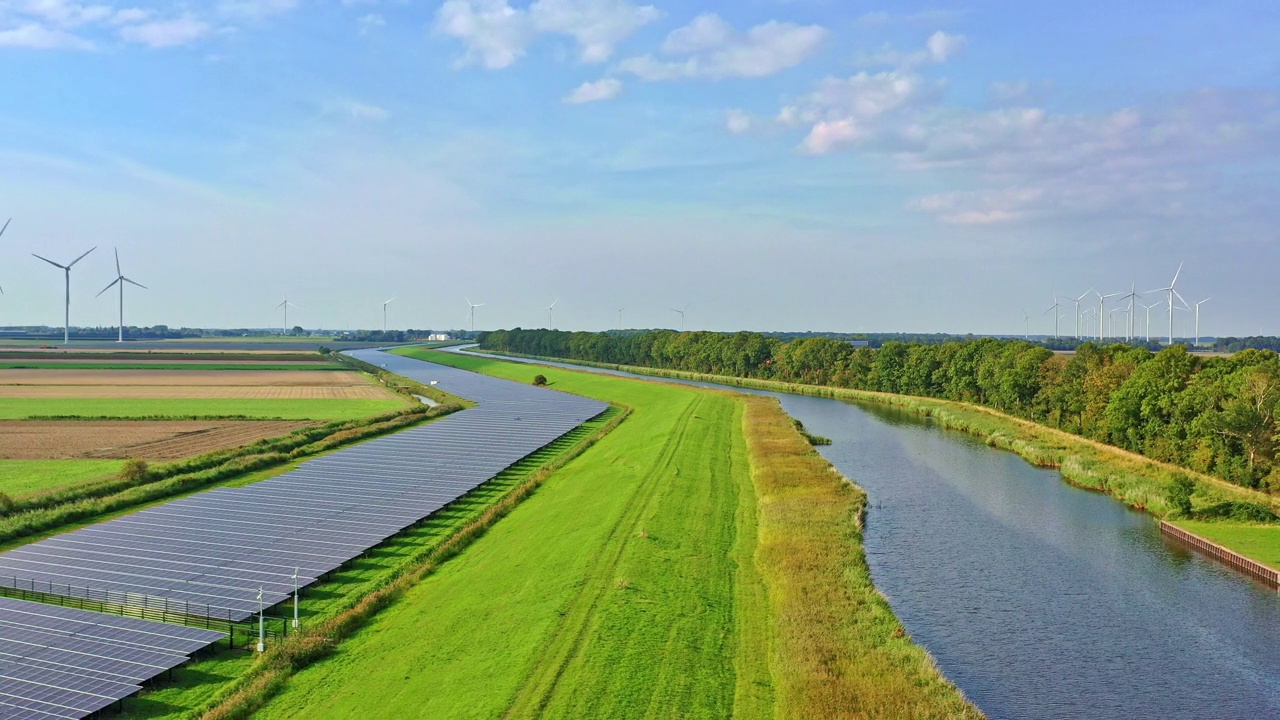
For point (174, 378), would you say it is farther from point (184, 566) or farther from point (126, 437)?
point (184, 566)

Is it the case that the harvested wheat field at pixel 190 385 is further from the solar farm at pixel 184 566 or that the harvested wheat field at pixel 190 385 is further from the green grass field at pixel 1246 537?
the green grass field at pixel 1246 537

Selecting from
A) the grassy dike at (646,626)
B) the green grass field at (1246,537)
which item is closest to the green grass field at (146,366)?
the grassy dike at (646,626)

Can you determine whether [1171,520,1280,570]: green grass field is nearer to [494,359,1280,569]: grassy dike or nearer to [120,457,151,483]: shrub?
[494,359,1280,569]: grassy dike

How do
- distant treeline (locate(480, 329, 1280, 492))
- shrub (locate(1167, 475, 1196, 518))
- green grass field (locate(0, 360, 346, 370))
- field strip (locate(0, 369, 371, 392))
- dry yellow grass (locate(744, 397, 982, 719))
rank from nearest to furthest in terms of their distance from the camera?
dry yellow grass (locate(744, 397, 982, 719)), shrub (locate(1167, 475, 1196, 518)), distant treeline (locate(480, 329, 1280, 492)), field strip (locate(0, 369, 371, 392)), green grass field (locate(0, 360, 346, 370))

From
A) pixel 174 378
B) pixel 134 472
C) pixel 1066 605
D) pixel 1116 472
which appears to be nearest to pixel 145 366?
pixel 174 378

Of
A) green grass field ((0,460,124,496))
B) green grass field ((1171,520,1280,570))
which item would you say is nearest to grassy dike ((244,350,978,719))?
green grass field ((1171,520,1280,570))

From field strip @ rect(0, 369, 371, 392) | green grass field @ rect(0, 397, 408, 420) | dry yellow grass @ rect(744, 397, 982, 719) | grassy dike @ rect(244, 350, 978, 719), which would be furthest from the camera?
field strip @ rect(0, 369, 371, 392)
